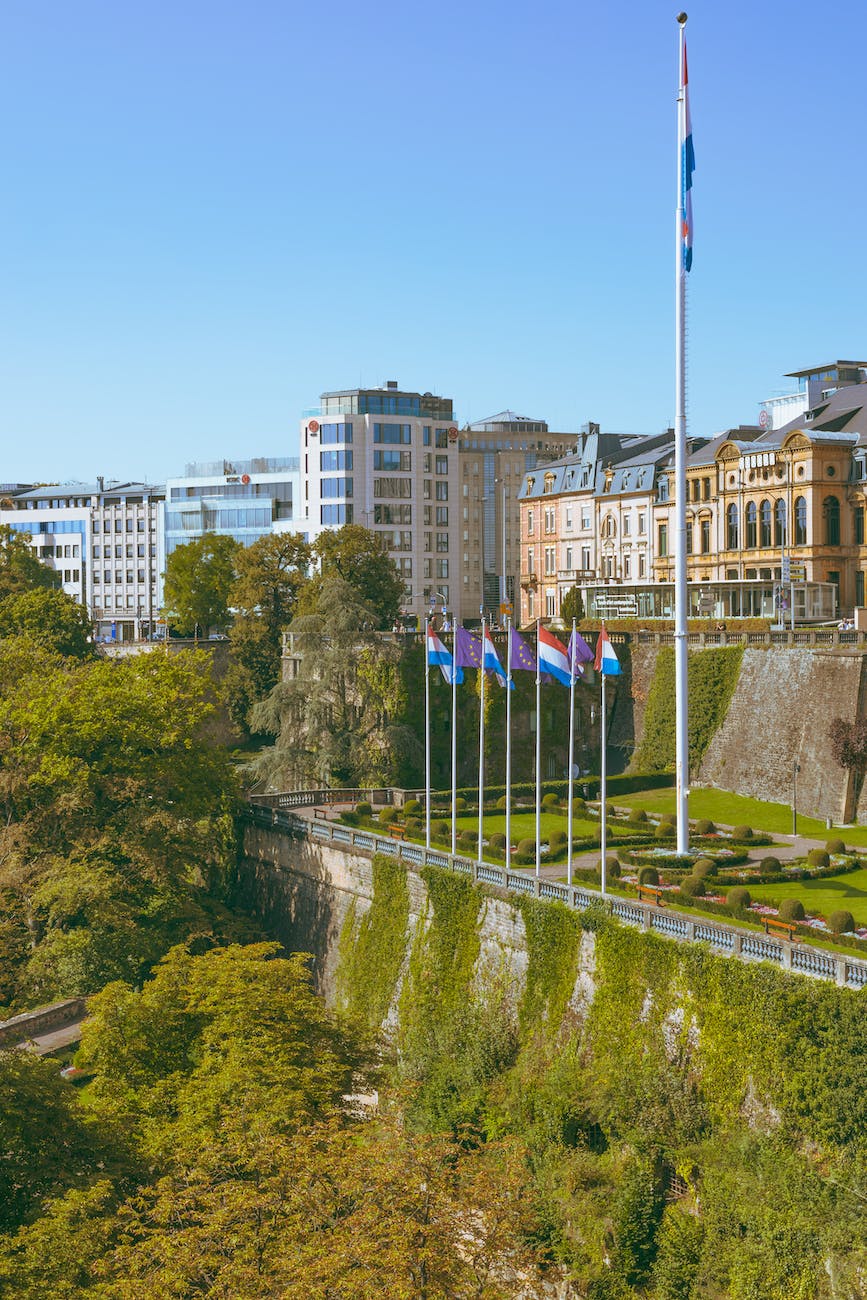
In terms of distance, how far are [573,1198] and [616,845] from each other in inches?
767

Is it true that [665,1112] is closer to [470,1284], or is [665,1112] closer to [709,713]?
[470,1284]

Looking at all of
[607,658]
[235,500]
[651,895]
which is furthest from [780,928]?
A: [235,500]

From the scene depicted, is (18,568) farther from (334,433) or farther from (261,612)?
(334,433)

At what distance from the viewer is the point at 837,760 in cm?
5938

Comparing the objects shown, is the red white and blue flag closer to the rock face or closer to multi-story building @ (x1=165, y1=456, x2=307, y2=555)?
the rock face

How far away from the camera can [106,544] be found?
152 metres

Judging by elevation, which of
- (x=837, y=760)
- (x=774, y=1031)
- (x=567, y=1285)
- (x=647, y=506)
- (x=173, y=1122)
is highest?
(x=647, y=506)

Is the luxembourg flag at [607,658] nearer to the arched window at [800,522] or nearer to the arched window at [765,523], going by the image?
the arched window at [800,522]

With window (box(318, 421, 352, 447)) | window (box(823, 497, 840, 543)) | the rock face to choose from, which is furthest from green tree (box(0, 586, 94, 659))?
window (box(823, 497, 840, 543))

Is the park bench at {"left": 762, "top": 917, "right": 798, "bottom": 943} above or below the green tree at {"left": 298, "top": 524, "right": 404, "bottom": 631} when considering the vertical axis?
below

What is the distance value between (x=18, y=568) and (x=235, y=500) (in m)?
34.4

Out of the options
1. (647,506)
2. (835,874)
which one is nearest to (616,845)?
(835,874)

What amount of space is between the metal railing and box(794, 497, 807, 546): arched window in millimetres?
33409

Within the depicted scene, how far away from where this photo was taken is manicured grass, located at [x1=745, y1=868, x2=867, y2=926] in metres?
42.8
